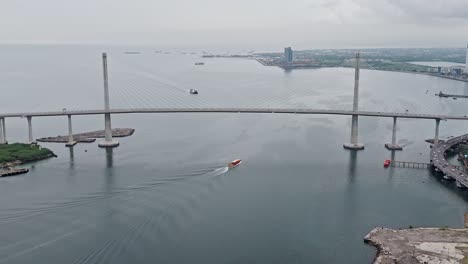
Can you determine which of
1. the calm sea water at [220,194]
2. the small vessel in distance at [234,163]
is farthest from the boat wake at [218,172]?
the small vessel in distance at [234,163]

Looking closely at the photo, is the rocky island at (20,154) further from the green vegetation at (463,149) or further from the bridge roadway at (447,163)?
the green vegetation at (463,149)

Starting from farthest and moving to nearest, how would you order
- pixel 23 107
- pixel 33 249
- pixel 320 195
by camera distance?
1. pixel 23 107
2. pixel 320 195
3. pixel 33 249

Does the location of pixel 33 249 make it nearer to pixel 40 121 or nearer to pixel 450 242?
pixel 450 242

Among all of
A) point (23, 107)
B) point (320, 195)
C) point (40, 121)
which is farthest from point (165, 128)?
point (320, 195)

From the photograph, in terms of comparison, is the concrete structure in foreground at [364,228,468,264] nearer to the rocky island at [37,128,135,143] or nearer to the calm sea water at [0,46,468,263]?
the calm sea water at [0,46,468,263]

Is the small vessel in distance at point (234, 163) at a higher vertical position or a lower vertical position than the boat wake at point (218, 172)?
higher

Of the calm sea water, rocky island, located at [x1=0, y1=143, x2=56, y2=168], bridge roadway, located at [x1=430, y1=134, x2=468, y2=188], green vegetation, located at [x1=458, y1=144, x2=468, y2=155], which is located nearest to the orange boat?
the calm sea water
